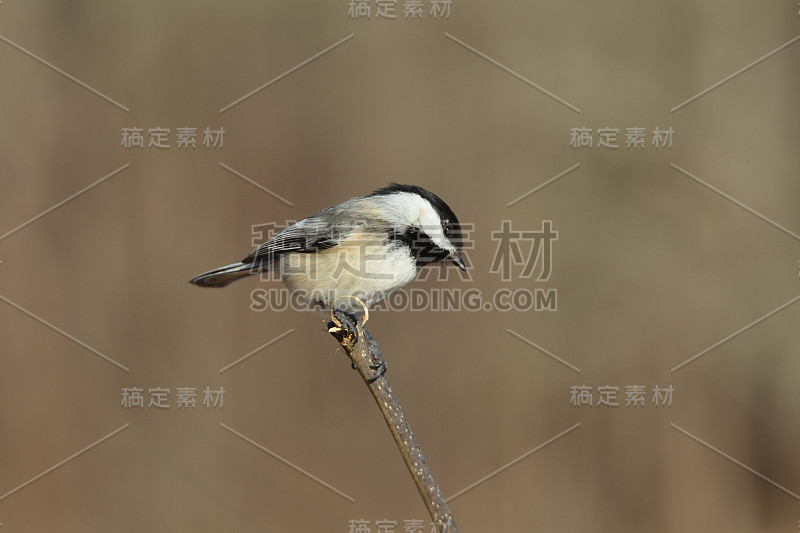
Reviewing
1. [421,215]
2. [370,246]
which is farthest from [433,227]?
[370,246]

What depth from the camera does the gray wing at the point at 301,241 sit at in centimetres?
275

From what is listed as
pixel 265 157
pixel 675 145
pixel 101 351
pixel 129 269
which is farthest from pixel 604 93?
pixel 101 351

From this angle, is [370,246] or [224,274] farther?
[224,274]

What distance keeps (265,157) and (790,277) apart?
11.4 ft

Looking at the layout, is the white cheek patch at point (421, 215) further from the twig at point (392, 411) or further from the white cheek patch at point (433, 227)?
the twig at point (392, 411)

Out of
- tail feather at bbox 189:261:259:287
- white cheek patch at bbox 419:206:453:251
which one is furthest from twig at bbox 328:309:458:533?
tail feather at bbox 189:261:259:287

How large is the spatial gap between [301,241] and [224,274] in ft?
1.54

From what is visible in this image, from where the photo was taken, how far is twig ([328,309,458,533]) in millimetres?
1364

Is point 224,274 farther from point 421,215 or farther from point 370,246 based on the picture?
point 421,215

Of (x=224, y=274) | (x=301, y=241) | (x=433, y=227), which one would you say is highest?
(x=433, y=227)

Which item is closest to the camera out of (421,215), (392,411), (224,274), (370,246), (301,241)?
(392,411)

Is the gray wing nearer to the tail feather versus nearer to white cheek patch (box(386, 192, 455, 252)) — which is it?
the tail feather

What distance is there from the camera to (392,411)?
1.52 m

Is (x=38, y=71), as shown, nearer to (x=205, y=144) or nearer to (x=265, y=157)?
(x=205, y=144)
